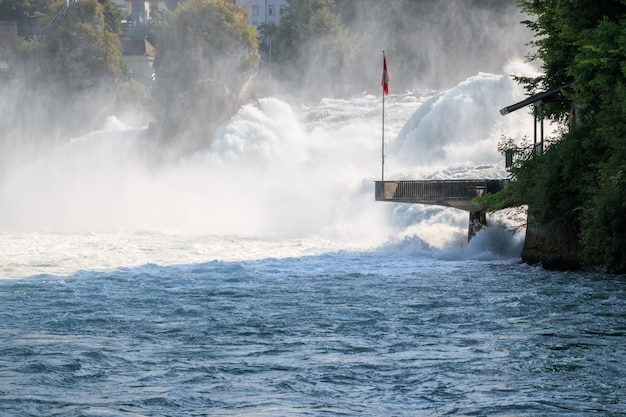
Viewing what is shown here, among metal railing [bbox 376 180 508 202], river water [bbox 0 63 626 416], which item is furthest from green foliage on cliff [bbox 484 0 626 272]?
metal railing [bbox 376 180 508 202]

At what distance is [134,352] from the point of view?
70.5 feet

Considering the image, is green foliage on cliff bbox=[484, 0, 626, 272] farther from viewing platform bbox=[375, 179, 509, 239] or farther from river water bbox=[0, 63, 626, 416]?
viewing platform bbox=[375, 179, 509, 239]

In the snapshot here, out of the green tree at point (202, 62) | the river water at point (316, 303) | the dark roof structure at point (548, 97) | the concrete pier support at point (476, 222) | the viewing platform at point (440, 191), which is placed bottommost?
the river water at point (316, 303)

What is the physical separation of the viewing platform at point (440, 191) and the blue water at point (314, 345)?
7.03 meters

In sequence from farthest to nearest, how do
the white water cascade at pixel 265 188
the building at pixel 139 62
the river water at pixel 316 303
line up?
1. the building at pixel 139 62
2. the white water cascade at pixel 265 188
3. the river water at pixel 316 303

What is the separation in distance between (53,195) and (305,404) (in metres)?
56.6

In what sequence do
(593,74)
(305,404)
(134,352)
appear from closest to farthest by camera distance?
(305,404)
(134,352)
(593,74)

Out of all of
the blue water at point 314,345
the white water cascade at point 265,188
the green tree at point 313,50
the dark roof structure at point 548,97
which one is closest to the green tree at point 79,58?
the white water cascade at point 265,188

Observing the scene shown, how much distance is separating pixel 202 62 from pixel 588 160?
53.3m

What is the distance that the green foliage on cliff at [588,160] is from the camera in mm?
32125

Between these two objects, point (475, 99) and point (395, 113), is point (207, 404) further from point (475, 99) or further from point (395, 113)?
point (395, 113)

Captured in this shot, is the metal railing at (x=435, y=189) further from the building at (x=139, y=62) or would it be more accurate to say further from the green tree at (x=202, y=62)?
the building at (x=139, y=62)

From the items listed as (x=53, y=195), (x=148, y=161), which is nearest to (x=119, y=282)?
(x=53, y=195)

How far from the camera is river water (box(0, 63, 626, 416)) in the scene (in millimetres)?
18172
